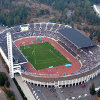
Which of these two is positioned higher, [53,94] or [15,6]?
[15,6]

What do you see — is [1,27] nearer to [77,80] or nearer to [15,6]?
[15,6]

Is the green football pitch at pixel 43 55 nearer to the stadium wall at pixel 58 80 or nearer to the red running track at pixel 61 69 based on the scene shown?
the red running track at pixel 61 69

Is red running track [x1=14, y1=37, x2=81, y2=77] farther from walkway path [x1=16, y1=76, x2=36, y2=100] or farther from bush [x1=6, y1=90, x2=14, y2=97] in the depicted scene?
bush [x1=6, y1=90, x2=14, y2=97]

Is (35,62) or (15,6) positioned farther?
(15,6)

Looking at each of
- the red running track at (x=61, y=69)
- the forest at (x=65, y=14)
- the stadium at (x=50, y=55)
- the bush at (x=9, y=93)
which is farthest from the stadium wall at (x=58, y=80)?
the forest at (x=65, y=14)

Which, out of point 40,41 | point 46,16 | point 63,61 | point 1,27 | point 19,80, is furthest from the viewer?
point 46,16

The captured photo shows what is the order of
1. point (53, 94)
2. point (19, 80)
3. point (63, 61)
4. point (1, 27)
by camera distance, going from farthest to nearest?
point (1, 27)
point (63, 61)
point (19, 80)
point (53, 94)

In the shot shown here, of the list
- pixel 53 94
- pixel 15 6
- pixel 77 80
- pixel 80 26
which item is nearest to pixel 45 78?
pixel 53 94
